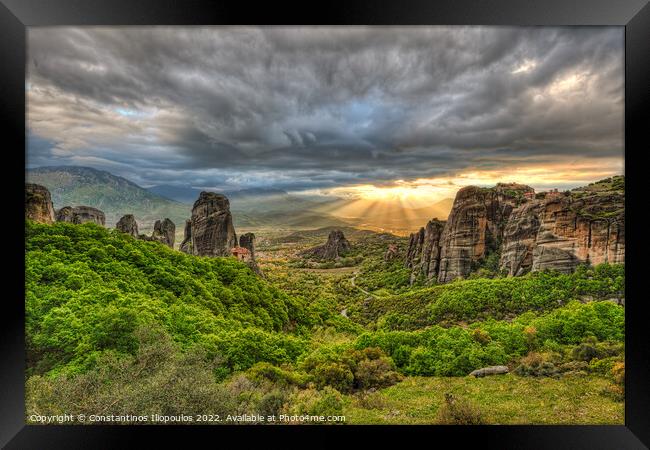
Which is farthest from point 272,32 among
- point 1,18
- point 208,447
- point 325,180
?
point 208,447

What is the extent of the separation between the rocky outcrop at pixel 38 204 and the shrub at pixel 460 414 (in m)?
8.42

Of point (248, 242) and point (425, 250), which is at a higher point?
point (248, 242)

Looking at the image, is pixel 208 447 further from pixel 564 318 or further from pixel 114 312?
pixel 564 318

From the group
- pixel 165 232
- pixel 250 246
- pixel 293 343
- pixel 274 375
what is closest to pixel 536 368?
pixel 293 343

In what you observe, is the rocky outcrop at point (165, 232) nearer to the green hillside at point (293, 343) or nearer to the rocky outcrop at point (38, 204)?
the green hillside at point (293, 343)

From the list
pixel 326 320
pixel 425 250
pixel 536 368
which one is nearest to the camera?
pixel 536 368

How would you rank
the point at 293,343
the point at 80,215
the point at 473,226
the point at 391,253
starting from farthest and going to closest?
the point at 473,226
the point at 391,253
the point at 80,215
the point at 293,343

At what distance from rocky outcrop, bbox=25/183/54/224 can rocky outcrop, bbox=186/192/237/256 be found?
9.01 ft

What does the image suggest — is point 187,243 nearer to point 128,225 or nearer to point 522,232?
point 128,225

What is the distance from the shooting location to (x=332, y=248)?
656 cm

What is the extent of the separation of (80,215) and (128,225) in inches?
38.3

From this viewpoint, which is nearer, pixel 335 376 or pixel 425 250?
pixel 335 376

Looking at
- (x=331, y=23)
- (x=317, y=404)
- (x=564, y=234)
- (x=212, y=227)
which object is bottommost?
(x=317, y=404)

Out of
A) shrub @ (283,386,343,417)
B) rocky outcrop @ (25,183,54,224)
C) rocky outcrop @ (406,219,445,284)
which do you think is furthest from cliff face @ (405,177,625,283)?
rocky outcrop @ (25,183,54,224)
